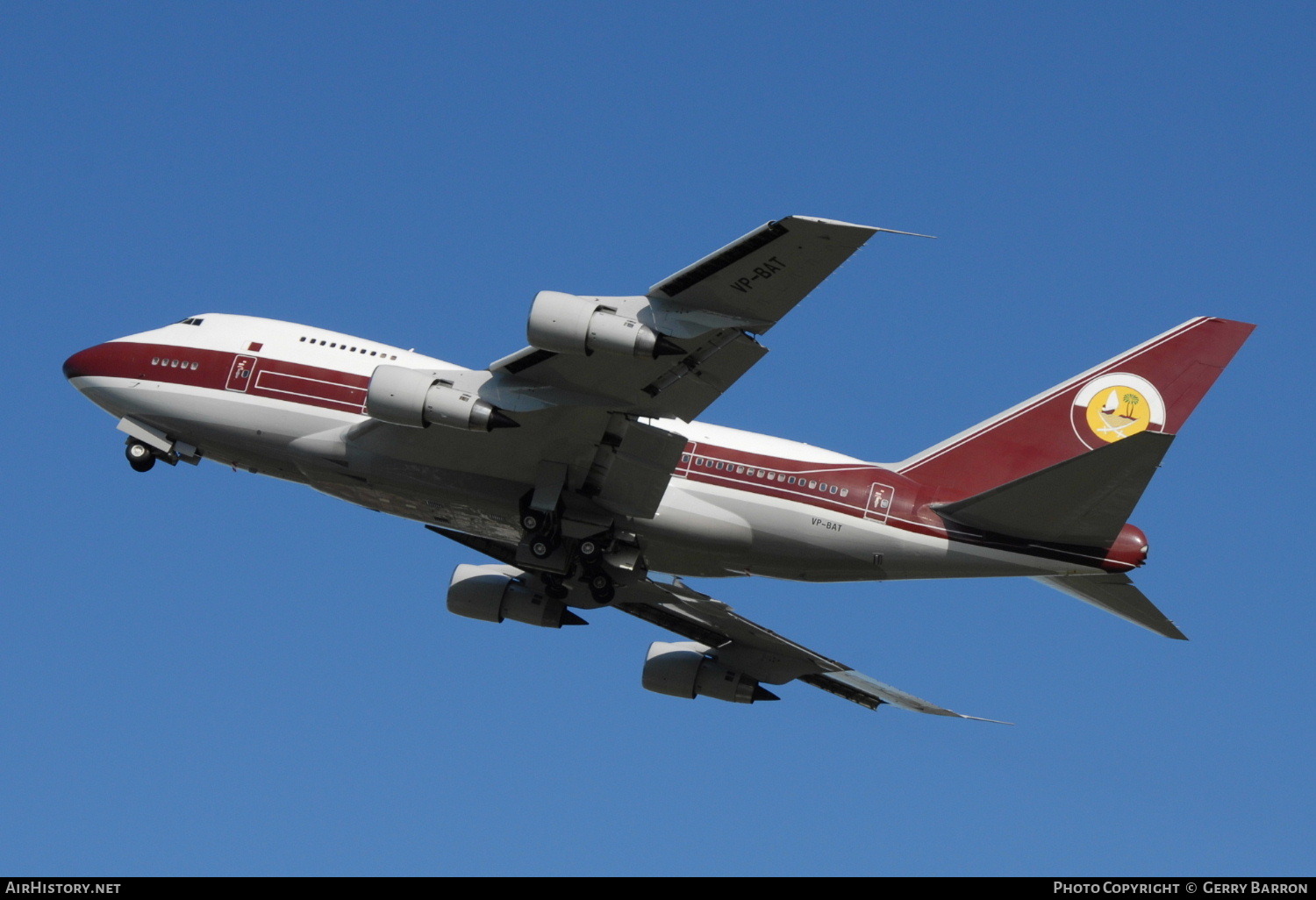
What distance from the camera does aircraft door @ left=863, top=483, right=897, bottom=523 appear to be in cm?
2961

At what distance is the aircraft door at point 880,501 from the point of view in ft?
97.1

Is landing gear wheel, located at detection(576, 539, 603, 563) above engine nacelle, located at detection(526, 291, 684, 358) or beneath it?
beneath

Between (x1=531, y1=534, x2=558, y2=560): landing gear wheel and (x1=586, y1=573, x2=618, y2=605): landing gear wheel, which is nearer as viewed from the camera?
(x1=531, y1=534, x2=558, y2=560): landing gear wheel

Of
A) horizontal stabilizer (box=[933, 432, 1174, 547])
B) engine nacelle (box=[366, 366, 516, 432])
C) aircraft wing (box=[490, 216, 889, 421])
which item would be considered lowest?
horizontal stabilizer (box=[933, 432, 1174, 547])

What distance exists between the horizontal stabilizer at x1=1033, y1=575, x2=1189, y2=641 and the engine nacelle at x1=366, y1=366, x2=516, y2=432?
42.0 ft

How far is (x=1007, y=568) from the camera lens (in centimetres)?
2878

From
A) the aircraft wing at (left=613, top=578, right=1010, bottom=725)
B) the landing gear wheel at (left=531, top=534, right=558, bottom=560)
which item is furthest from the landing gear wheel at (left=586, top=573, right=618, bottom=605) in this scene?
the aircraft wing at (left=613, top=578, right=1010, bottom=725)

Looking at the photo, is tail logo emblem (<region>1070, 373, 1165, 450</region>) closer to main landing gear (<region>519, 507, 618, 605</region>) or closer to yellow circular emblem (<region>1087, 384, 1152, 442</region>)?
yellow circular emblem (<region>1087, 384, 1152, 442</region>)

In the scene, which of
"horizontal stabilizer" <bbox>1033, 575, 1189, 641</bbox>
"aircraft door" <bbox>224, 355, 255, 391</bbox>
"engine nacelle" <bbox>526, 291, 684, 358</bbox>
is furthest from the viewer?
"aircraft door" <bbox>224, 355, 255, 391</bbox>

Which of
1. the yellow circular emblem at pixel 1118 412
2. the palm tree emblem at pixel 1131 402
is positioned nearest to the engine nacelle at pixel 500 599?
the yellow circular emblem at pixel 1118 412

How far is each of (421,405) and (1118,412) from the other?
1659 centimetres

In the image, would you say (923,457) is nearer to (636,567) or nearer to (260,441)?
(636,567)

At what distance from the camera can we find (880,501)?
29.7 metres
